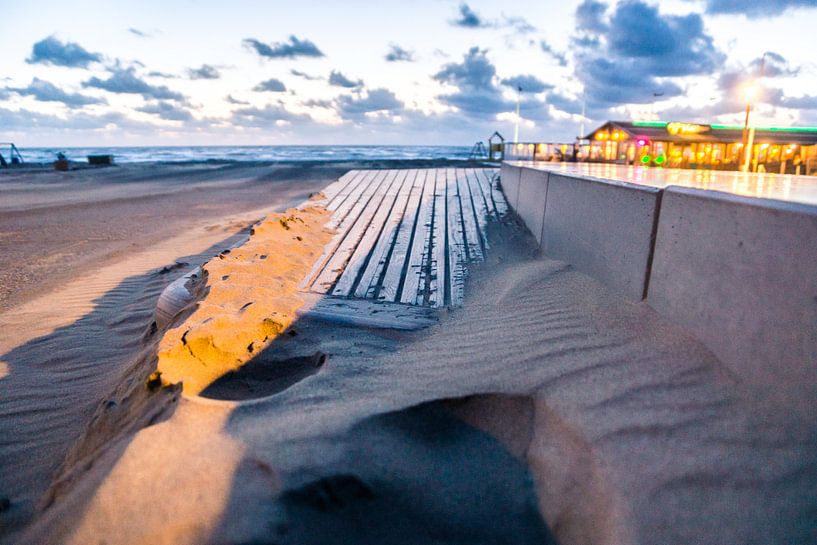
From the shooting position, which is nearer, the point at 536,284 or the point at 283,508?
the point at 283,508

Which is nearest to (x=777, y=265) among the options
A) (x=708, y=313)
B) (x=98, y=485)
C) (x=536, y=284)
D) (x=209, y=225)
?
(x=708, y=313)

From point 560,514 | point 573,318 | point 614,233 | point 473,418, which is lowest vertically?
point 560,514

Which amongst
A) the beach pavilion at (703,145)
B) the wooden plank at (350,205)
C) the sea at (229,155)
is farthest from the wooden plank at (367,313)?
the sea at (229,155)

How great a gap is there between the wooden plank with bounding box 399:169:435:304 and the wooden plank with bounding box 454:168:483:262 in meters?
0.45

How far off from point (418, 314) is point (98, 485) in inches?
88.5

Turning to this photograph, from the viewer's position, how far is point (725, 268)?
→ 86.3 inches

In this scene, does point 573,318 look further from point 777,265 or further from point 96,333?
point 96,333

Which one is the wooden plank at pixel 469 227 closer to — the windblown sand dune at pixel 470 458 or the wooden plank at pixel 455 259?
the wooden plank at pixel 455 259

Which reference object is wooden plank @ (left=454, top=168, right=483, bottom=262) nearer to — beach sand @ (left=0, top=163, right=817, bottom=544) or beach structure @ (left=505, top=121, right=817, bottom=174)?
beach sand @ (left=0, top=163, right=817, bottom=544)

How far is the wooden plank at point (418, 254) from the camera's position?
13.4 ft

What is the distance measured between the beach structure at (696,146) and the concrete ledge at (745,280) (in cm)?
2191

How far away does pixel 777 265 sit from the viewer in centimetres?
189

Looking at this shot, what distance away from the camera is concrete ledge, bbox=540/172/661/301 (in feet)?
9.65

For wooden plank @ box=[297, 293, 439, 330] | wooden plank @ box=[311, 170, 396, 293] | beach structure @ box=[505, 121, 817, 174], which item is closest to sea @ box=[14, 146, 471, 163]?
beach structure @ box=[505, 121, 817, 174]
